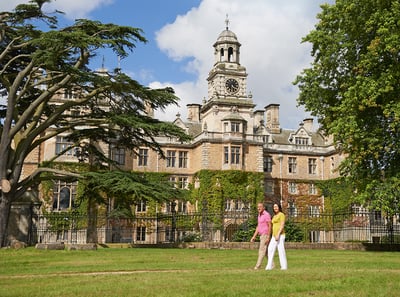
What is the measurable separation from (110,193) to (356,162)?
906 centimetres

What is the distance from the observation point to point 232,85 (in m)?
41.4

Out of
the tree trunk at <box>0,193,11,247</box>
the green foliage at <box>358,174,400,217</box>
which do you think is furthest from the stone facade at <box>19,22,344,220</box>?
the green foliage at <box>358,174,400,217</box>

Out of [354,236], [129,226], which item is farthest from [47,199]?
[354,236]

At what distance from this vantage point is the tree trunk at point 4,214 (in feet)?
56.9

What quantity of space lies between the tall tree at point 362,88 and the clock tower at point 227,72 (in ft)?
68.8

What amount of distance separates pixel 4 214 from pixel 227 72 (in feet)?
88.0

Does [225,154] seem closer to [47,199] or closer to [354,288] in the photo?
[47,199]

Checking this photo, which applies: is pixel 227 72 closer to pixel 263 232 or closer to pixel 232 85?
pixel 232 85

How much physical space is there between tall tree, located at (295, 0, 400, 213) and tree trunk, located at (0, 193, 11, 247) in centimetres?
1198

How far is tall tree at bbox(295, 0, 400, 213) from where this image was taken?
55.6ft

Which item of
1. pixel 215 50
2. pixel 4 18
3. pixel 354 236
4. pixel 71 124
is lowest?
pixel 354 236

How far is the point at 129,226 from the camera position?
1446 inches

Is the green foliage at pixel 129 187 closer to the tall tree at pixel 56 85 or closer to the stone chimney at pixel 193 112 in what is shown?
the tall tree at pixel 56 85

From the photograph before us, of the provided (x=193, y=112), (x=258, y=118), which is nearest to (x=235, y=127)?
(x=258, y=118)
